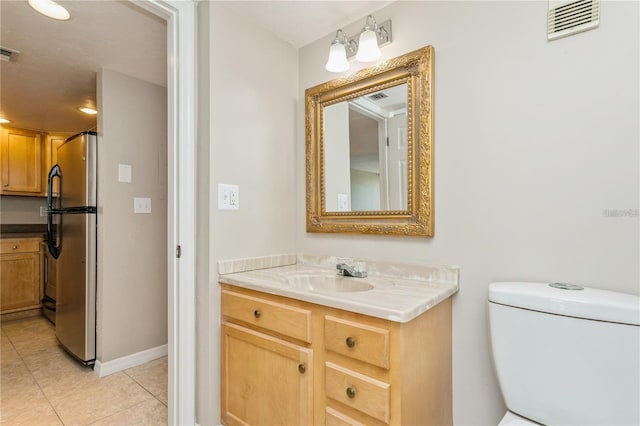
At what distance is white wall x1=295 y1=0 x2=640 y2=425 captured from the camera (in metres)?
1.03

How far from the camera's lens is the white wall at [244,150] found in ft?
4.98

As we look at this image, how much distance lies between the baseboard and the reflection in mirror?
1.84 m

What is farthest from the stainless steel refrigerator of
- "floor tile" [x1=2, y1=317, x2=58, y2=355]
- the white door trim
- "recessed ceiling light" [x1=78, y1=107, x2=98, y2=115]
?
the white door trim

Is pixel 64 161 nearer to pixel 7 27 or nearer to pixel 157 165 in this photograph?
pixel 157 165

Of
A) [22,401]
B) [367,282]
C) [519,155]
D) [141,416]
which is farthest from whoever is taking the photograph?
[22,401]

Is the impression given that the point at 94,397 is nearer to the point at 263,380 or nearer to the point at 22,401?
the point at 22,401

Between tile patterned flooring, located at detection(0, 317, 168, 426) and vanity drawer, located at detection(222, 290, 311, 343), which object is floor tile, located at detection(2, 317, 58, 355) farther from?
vanity drawer, located at detection(222, 290, 311, 343)

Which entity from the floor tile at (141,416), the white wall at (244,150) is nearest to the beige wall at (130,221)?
the floor tile at (141,416)

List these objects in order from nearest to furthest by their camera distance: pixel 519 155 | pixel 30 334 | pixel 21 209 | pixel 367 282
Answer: pixel 519 155 < pixel 367 282 < pixel 30 334 < pixel 21 209

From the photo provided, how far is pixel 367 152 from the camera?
5.35 ft

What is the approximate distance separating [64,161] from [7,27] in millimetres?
1067

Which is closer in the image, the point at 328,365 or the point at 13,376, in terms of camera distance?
the point at 328,365

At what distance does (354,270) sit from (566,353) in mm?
823

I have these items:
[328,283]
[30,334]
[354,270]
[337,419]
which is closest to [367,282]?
[354,270]
